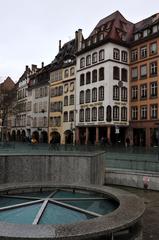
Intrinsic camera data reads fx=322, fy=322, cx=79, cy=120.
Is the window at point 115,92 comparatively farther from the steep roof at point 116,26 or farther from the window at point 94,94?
the steep roof at point 116,26

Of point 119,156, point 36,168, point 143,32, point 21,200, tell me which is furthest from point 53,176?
point 143,32

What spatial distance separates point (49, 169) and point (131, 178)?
6.54 metres

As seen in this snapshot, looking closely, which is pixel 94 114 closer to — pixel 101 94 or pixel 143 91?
pixel 101 94

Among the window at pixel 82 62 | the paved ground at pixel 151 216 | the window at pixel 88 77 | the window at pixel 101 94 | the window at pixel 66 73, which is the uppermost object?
the window at pixel 82 62

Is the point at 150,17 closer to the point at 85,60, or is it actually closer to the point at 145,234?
the point at 85,60

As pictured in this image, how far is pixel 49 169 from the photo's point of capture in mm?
13297

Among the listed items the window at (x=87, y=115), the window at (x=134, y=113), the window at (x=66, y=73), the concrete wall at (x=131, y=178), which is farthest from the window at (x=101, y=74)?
the concrete wall at (x=131, y=178)

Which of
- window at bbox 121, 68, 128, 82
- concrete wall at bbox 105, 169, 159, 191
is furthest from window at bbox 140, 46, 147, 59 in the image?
concrete wall at bbox 105, 169, 159, 191

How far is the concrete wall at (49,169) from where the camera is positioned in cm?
1232

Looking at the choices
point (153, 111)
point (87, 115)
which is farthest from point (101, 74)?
point (153, 111)

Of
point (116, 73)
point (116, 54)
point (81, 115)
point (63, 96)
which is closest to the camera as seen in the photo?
point (116, 73)

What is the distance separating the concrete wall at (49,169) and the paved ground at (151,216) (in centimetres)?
267

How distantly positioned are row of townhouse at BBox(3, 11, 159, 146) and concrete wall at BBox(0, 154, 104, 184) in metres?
27.4

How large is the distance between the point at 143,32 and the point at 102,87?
34.4 ft
